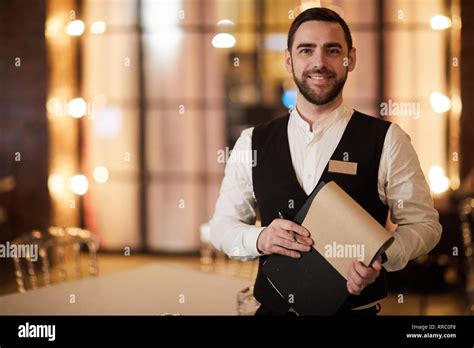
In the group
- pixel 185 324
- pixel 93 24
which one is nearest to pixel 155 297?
pixel 185 324

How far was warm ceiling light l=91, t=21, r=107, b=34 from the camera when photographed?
14.5 ft

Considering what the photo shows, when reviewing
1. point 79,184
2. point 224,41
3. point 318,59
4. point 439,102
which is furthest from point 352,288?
point 224,41

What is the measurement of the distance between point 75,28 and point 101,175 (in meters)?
1.21

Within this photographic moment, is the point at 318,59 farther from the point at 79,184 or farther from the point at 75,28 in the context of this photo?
the point at 75,28

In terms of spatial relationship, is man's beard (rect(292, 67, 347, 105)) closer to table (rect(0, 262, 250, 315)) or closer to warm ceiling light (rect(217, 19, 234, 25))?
table (rect(0, 262, 250, 315))

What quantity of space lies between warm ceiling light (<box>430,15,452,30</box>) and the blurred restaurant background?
5 cm

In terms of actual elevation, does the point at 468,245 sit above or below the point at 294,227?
below

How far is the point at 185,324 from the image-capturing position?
2.14 meters

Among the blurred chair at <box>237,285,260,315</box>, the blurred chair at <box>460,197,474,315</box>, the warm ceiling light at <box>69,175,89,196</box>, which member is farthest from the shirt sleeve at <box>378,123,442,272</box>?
the warm ceiling light at <box>69,175,89,196</box>

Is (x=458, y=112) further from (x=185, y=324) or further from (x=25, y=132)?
(x=25, y=132)

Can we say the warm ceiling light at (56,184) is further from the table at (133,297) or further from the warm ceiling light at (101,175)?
the table at (133,297)

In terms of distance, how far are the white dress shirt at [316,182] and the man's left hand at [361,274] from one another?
4.2 inches

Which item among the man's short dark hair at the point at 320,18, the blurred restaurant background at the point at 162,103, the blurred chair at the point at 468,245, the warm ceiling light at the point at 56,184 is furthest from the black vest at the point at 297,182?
the warm ceiling light at the point at 56,184

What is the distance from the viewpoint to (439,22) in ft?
12.4
